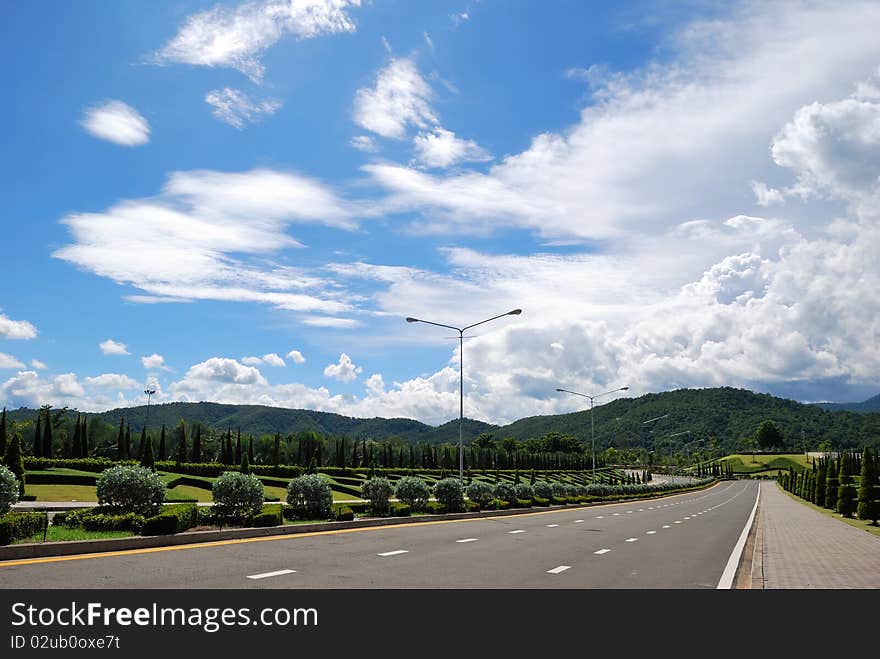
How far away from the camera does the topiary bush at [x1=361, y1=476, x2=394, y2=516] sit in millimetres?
26141

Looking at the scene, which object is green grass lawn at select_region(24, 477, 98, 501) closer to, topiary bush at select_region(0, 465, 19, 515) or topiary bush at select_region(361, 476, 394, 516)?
topiary bush at select_region(361, 476, 394, 516)

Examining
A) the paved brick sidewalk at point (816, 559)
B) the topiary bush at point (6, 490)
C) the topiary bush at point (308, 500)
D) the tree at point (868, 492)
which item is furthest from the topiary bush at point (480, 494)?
the topiary bush at point (6, 490)

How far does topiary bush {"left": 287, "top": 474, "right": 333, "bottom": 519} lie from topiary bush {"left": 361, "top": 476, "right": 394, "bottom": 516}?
3658 mm

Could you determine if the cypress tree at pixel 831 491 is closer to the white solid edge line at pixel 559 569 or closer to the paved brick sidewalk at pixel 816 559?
the paved brick sidewalk at pixel 816 559

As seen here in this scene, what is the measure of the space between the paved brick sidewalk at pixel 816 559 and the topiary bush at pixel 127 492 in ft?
46.8

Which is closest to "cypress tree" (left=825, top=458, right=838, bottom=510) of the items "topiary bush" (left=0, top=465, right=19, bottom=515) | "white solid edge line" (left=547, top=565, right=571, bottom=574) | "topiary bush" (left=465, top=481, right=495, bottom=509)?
"topiary bush" (left=465, top=481, right=495, bottom=509)

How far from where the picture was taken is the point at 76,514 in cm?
1700

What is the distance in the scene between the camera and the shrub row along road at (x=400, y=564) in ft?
35.0
